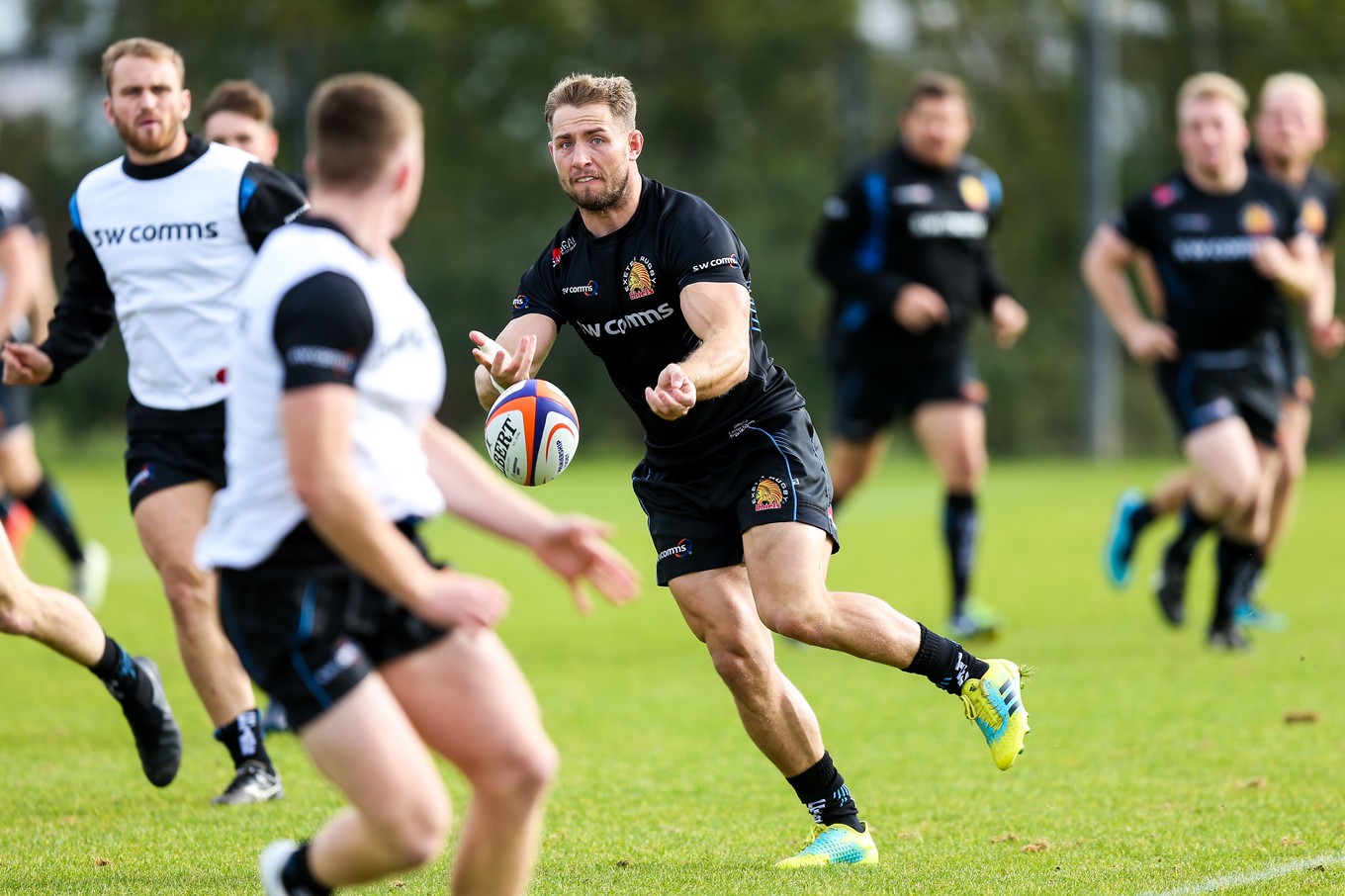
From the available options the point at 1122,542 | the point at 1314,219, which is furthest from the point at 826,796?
the point at 1314,219

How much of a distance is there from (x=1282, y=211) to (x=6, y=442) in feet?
25.1

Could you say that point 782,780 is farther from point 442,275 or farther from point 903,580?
point 442,275

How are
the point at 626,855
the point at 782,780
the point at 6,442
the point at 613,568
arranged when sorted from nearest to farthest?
the point at 613,568
the point at 626,855
the point at 782,780
the point at 6,442

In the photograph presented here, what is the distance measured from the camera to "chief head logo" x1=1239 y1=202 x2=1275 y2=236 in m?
8.79

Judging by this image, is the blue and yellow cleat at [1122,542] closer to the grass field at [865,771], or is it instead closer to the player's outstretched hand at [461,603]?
the grass field at [865,771]

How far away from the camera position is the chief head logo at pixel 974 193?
970 cm

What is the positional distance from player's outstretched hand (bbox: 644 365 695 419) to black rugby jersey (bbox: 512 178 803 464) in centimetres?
59

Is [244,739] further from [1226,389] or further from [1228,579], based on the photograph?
[1226,389]

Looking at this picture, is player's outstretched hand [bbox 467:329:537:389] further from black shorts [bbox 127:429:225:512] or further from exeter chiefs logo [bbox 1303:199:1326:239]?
exeter chiefs logo [bbox 1303:199:1326:239]

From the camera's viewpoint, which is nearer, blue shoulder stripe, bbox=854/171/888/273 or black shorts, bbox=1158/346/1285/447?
black shorts, bbox=1158/346/1285/447

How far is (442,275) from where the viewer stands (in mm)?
23328

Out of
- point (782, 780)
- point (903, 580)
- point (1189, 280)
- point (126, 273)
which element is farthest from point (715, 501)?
point (903, 580)

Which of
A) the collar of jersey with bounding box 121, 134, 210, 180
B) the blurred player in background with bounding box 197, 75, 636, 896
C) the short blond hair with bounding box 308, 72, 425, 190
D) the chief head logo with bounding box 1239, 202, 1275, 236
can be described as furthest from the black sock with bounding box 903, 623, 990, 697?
the chief head logo with bounding box 1239, 202, 1275, 236

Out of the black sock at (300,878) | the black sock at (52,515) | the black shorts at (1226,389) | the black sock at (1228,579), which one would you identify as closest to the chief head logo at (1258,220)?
the black shorts at (1226,389)
